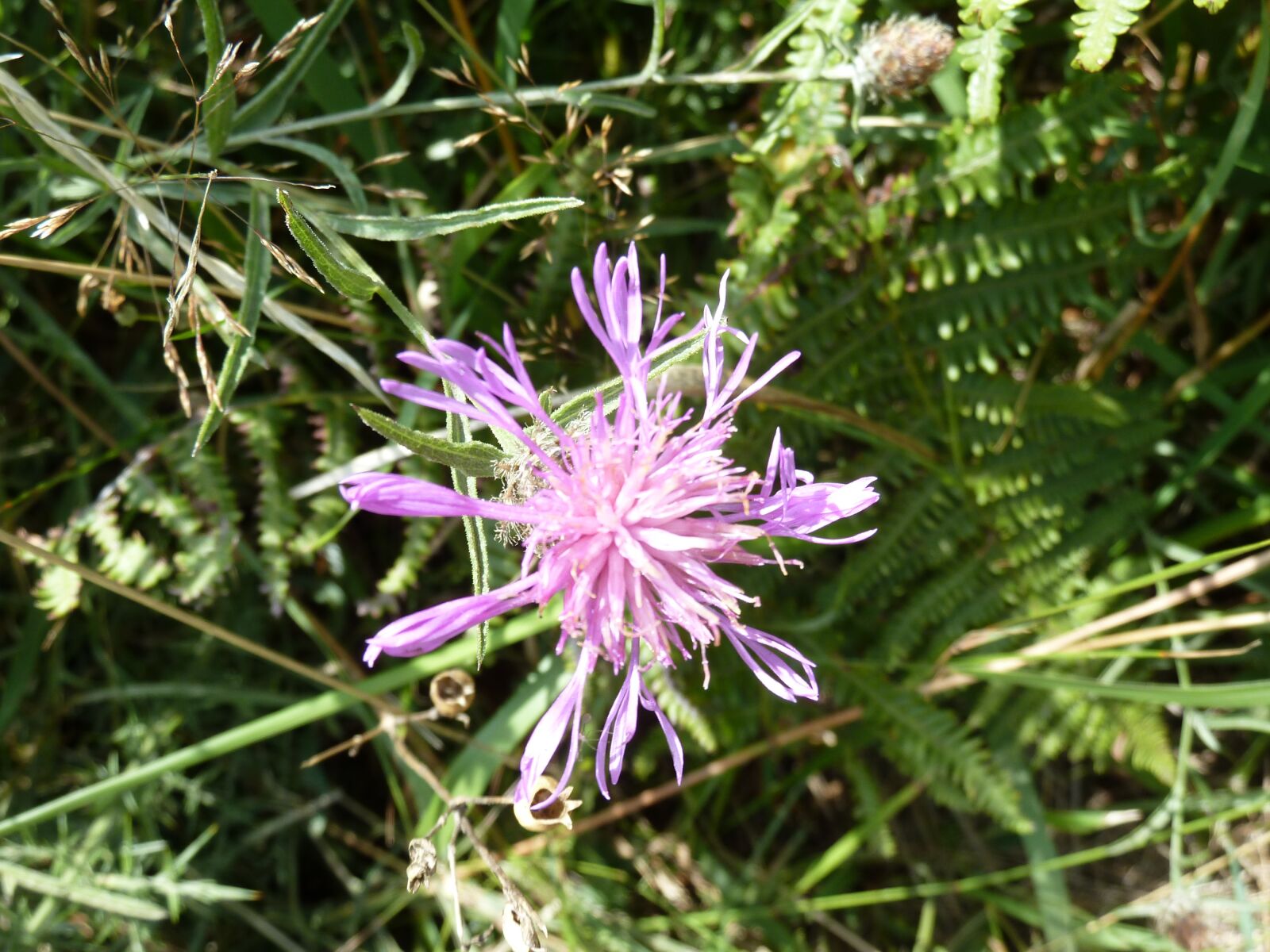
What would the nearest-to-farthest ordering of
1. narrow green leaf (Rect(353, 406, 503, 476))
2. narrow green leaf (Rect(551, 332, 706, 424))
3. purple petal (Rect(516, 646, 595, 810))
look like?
narrow green leaf (Rect(353, 406, 503, 476)), narrow green leaf (Rect(551, 332, 706, 424)), purple petal (Rect(516, 646, 595, 810))

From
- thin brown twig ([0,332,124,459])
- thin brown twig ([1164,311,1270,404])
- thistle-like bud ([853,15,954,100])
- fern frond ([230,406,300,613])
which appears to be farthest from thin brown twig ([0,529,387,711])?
thin brown twig ([1164,311,1270,404])

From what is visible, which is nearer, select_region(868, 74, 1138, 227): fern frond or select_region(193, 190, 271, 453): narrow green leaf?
select_region(193, 190, 271, 453): narrow green leaf

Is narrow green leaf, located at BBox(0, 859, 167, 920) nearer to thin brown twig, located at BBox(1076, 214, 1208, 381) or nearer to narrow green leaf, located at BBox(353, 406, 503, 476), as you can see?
narrow green leaf, located at BBox(353, 406, 503, 476)

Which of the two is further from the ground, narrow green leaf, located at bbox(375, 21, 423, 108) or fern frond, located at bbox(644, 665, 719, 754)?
narrow green leaf, located at bbox(375, 21, 423, 108)

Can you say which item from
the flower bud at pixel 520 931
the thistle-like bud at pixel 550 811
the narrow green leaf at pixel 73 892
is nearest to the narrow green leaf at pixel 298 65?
the thistle-like bud at pixel 550 811

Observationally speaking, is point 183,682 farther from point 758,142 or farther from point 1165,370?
point 1165,370

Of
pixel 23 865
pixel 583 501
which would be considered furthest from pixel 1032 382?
pixel 23 865

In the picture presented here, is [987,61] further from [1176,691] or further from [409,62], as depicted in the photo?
[1176,691]
